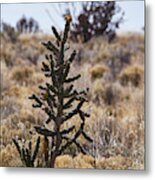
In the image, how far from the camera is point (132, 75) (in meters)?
2.77

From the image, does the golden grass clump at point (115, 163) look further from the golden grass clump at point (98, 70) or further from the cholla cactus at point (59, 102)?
the golden grass clump at point (98, 70)

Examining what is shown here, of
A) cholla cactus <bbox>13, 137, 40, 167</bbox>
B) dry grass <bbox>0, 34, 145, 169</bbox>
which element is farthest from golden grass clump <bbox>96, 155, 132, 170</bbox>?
cholla cactus <bbox>13, 137, 40, 167</bbox>

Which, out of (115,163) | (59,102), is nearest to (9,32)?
(59,102)

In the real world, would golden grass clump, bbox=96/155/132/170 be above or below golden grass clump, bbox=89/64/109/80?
below

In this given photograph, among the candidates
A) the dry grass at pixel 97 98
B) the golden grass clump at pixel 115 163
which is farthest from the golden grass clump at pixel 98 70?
the golden grass clump at pixel 115 163

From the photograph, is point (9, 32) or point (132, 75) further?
point (9, 32)

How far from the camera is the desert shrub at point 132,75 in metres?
2.75

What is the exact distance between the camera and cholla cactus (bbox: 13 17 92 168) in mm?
2822

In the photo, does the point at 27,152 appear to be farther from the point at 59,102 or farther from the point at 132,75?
the point at 132,75

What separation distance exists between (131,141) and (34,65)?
2.03 feet

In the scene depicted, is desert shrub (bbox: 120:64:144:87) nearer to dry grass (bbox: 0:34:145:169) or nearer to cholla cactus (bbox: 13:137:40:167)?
dry grass (bbox: 0:34:145:169)

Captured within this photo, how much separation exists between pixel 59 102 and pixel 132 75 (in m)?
0.39

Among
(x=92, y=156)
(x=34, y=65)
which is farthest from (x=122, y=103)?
(x=34, y=65)

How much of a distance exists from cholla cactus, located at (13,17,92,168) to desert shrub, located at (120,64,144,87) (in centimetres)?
20
